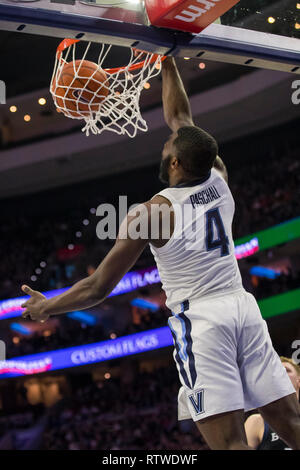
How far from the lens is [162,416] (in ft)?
51.0

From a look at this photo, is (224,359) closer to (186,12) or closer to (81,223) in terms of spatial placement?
(186,12)

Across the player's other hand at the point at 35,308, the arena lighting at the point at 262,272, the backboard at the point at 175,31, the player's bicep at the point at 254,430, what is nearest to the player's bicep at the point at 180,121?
the backboard at the point at 175,31

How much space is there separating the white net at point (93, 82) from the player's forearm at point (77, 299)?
4.23ft

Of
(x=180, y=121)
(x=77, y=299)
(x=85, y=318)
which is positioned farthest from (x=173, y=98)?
(x=85, y=318)

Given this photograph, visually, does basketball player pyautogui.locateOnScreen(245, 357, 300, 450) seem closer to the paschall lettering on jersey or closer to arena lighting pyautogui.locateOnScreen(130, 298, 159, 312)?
the paschall lettering on jersey

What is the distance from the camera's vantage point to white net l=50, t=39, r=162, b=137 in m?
3.57

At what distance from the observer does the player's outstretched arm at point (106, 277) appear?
8.53ft

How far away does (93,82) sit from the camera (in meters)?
3.58

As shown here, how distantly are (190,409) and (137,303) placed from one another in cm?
1834

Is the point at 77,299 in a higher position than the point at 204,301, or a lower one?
higher

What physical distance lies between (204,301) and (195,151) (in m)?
0.68

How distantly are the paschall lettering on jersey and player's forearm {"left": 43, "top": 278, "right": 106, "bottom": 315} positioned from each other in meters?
0.61

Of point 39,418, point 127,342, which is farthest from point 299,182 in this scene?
point 39,418

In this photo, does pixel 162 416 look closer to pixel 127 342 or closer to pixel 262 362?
pixel 127 342
